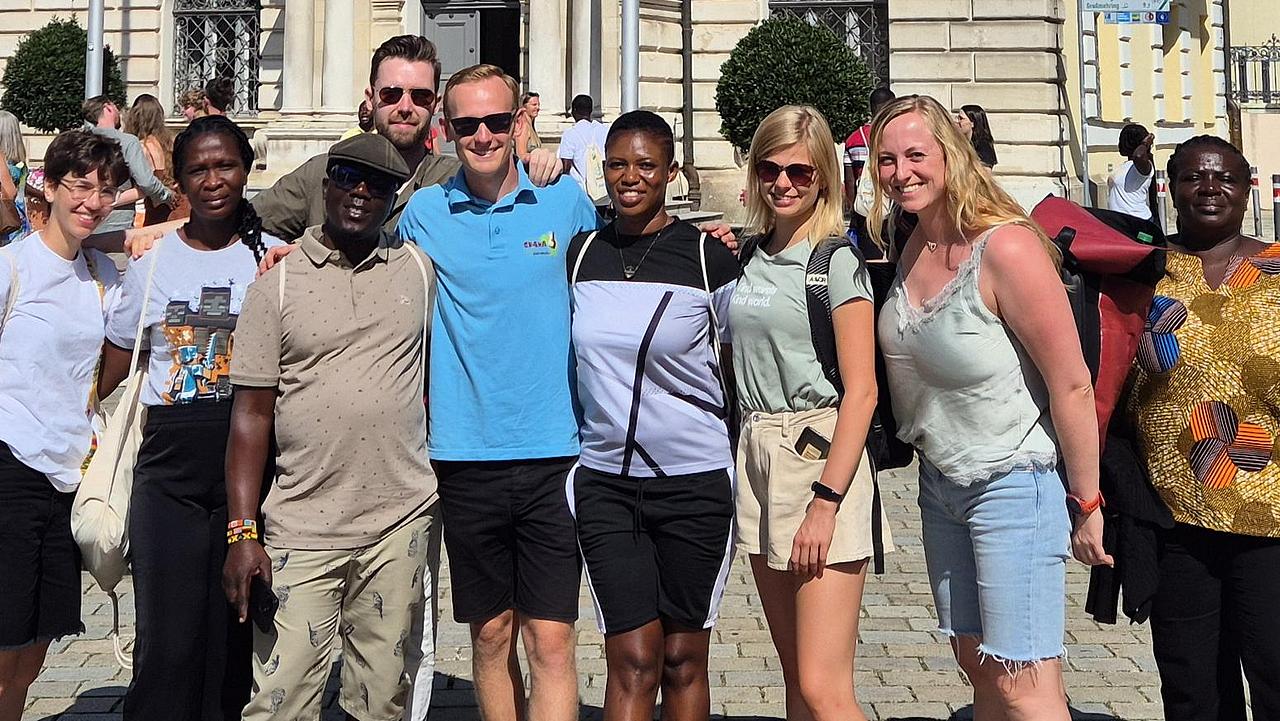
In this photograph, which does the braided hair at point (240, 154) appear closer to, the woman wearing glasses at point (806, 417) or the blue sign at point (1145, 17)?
the woman wearing glasses at point (806, 417)

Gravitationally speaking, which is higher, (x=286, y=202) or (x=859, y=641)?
(x=286, y=202)

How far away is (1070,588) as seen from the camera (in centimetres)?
720

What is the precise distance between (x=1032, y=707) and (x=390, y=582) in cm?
186

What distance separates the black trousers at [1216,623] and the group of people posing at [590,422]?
1 centimetres

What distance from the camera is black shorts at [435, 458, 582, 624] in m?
4.53

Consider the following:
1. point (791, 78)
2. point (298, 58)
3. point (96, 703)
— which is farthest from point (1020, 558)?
point (298, 58)

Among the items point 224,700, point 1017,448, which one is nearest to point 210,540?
point 224,700

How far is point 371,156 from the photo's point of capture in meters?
4.30

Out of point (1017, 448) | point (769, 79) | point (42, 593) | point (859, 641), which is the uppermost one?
point (769, 79)

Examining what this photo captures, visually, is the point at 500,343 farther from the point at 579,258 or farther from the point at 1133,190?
the point at 1133,190

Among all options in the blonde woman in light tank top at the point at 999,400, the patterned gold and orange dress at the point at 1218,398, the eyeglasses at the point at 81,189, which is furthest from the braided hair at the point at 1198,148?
the eyeglasses at the point at 81,189

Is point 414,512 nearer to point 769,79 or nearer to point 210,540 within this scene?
point 210,540

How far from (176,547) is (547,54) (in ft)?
57.3

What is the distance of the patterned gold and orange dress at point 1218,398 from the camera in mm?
4270
